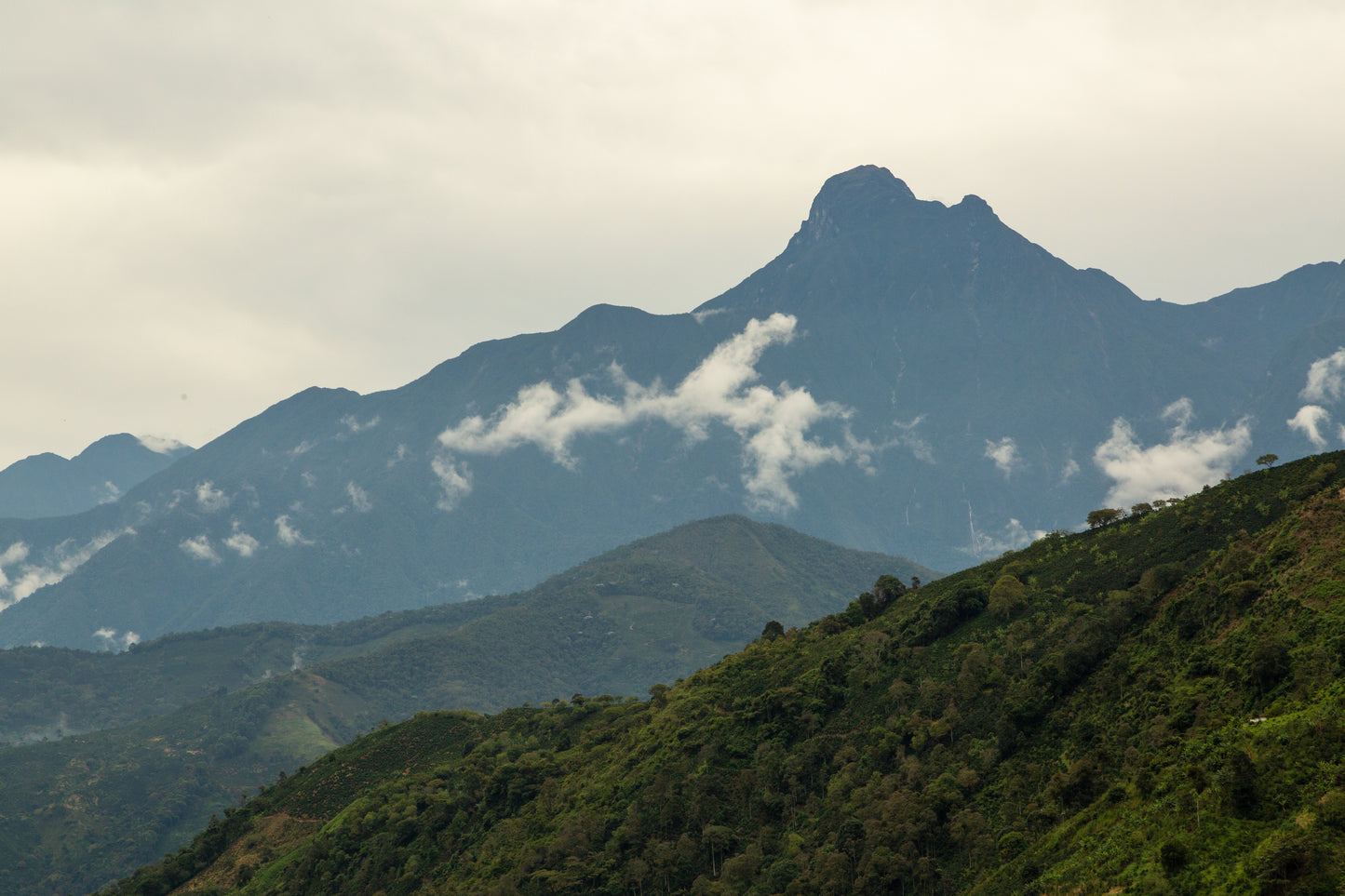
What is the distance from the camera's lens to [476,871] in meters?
104

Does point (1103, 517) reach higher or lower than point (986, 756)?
higher

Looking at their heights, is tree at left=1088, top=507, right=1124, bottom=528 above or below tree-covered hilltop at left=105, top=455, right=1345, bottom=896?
above

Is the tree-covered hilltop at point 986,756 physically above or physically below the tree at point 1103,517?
below

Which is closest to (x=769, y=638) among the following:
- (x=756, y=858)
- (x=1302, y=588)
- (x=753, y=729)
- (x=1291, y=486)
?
(x=753, y=729)

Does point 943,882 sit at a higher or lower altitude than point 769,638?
lower

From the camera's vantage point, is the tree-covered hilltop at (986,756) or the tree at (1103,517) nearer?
the tree-covered hilltop at (986,756)

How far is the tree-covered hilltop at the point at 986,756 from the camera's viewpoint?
50.8 meters

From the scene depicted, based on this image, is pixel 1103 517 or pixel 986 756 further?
pixel 1103 517

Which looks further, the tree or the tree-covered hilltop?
the tree

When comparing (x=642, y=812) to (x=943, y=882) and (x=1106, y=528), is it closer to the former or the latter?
(x=943, y=882)

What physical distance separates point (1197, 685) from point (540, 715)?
108731 millimetres

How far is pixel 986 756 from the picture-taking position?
7294 centimetres

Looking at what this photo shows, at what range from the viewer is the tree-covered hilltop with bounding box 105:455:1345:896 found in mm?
50750

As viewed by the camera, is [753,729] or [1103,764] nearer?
[1103,764]
